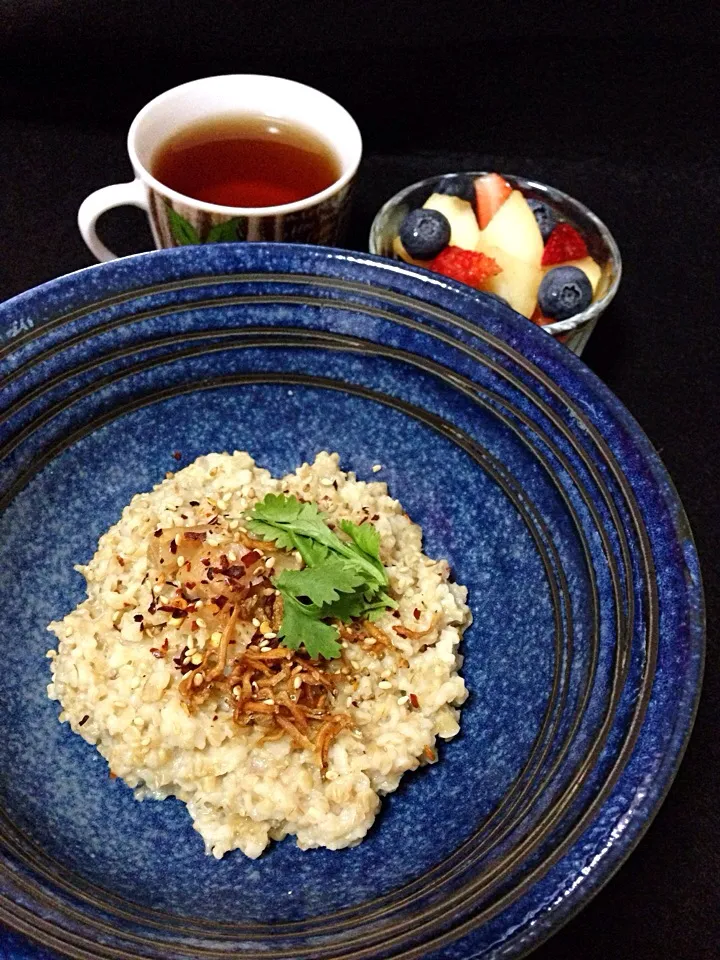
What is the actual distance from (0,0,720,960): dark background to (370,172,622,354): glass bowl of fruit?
0.24 m

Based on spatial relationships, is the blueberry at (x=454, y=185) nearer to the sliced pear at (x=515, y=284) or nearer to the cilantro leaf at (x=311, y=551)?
the sliced pear at (x=515, y=284)

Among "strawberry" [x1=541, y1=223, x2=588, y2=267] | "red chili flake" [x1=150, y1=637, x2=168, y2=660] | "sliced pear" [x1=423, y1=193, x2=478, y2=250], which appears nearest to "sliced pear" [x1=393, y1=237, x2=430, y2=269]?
"sliced pear" [x1=423, y1=193, x2=478, y2=250]

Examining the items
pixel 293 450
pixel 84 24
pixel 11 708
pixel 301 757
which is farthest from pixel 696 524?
pixel 84 24

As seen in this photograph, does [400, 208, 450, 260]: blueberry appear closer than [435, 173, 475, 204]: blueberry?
Yes

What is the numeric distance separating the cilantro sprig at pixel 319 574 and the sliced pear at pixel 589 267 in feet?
3.42

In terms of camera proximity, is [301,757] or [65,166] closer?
[301,757]

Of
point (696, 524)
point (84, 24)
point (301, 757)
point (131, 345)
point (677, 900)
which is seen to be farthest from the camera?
point (84, 24)

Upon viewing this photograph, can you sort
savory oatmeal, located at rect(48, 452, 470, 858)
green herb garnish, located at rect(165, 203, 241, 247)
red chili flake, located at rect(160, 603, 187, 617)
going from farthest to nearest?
green herb garnish, located at rect(165, 203, 241, 247) < red chili flake, located at rect(160, 603, 187, 617) < savory oatmeal, located at rect(48, 452, 470, 858)

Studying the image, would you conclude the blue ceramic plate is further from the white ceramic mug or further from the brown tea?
the brown tea

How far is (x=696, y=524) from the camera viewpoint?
2117 mm

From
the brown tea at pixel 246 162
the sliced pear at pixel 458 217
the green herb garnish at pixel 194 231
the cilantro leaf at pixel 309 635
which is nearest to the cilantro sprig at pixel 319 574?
the cilantro leaf at pixel 309 635

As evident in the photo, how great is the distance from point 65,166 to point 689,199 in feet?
6.47

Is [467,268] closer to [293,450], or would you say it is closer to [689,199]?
[293,450]

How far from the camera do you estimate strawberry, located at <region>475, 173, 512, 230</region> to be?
242 centimetres
